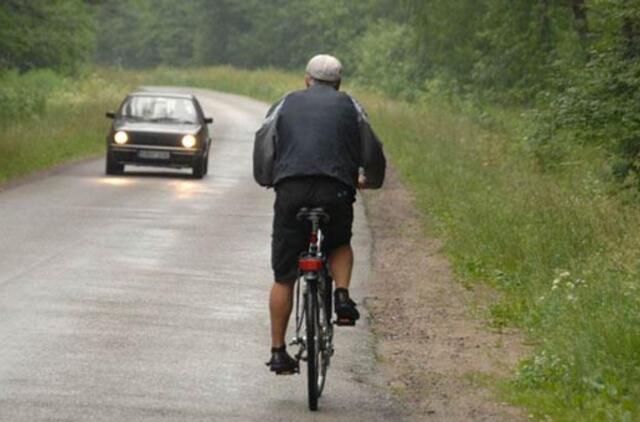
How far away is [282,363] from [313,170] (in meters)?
1.11

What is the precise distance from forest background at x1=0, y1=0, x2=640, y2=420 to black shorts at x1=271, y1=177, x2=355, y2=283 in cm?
149

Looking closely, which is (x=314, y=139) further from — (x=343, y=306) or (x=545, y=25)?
(x=545, y=25)

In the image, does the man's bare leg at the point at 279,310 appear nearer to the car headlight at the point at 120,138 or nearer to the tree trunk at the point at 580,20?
the car headlight at the point at 120,138

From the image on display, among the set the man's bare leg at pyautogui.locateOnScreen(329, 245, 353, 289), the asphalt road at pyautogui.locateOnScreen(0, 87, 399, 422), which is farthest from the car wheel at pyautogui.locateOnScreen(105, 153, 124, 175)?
the man's bare leg at pyautogui.locateOnScreen(329, 245, 353, 289)

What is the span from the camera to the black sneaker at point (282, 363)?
10031 millimetres

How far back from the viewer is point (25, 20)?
183 ft

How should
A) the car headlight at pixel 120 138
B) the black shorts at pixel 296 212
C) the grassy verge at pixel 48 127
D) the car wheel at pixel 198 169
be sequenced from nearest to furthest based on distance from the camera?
the black shorts at pixel 296 212 → the car headlight at pixel 120 138 → the car wheel at pixel 198 169 → the grassy verge at pixel 48 127

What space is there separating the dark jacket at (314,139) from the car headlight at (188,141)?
22.2 meters

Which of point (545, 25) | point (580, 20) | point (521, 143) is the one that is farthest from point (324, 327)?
point (545, 25)

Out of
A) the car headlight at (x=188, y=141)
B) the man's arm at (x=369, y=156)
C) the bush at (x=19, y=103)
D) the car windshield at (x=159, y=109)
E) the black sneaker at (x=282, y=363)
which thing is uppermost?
the man's arm at (x=369, y=156)

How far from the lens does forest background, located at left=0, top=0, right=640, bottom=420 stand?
11.2 metres

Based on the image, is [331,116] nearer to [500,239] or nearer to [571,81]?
[500,239]

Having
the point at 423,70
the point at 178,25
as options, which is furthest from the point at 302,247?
the point at 178,25

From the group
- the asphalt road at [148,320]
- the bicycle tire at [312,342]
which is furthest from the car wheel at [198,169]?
the bicycle tire at [312,342]
